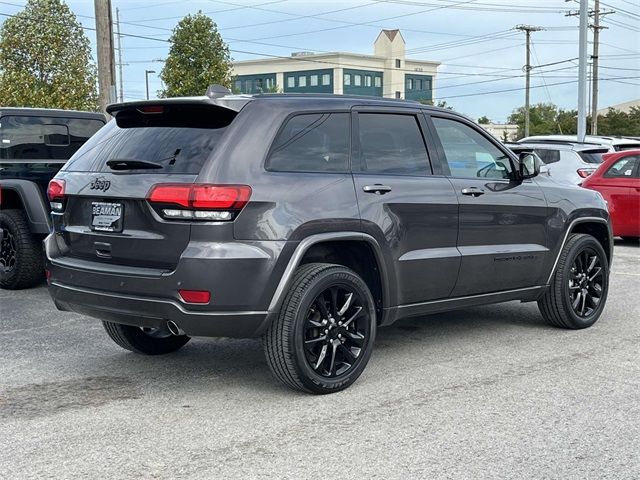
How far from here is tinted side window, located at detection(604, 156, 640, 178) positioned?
13617 millimetres

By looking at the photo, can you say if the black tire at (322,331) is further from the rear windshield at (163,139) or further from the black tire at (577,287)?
the black tire at (577,287)

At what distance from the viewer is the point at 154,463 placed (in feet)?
13.8

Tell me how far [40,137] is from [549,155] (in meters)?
9.74

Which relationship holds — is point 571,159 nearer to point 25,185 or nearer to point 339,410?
point 25,185

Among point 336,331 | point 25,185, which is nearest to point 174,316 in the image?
point 336,331

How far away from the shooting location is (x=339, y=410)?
16.7 ft

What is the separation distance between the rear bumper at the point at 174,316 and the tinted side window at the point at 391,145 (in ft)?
4.34

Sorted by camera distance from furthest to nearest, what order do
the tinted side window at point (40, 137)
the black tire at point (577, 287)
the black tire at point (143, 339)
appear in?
the tinted side window at point (40, 137) → the black tire at point (577, 287) → the black tire at point (143, 339)

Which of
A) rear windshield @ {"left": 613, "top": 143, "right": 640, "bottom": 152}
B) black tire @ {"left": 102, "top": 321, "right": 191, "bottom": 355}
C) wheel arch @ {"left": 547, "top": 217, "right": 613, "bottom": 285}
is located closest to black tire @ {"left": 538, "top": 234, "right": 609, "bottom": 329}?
wheel arch @ {"left": 547, "top": 217, "right": 613, "bottom": 285}

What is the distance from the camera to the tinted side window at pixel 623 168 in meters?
13.6

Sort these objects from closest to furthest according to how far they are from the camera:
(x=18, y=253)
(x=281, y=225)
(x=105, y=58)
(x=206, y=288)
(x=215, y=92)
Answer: (x=206, y=288), (x=281, y=225), (x=215, y=92), (x=18, y=253), (x=105, y=58)

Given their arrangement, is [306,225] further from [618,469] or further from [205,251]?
[618,469]

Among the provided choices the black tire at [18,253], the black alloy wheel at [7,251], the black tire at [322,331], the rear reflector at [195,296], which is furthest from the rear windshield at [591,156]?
the rear reflector at [195,296]

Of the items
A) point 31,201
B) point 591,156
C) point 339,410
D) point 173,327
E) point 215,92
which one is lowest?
point 339,410
